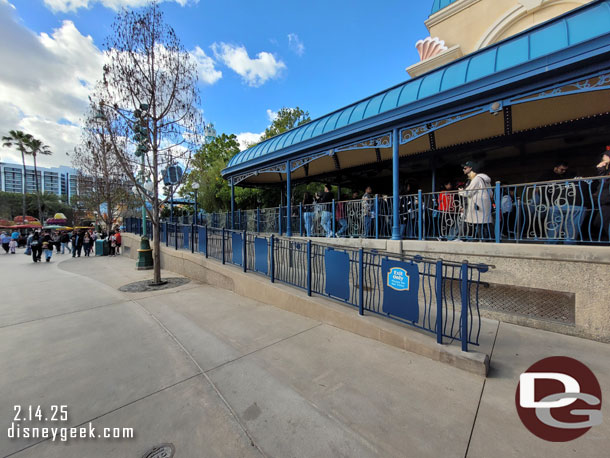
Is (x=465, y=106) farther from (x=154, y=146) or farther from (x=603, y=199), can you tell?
(x=154, y=146)

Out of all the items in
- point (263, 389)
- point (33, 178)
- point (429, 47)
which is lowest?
point (263, 389)

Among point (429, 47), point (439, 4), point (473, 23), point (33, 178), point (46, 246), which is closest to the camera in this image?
point (473, 23)

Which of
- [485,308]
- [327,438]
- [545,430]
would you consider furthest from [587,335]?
[327,438]

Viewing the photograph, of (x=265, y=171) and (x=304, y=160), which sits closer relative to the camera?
(x=304, y=160)

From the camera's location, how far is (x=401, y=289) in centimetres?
370

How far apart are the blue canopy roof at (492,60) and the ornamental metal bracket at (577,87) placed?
1.91ft

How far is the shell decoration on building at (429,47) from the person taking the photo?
10321 mm

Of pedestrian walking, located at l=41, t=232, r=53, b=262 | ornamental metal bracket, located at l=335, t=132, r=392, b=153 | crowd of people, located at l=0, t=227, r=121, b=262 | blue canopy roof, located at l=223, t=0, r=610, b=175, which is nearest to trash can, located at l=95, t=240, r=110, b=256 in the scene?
crowd of people, located at l=0, t=227, r=121, b=262

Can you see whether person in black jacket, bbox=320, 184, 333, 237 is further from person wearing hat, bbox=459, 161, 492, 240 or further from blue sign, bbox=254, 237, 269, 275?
person wearing hat, bbox=459, 161, 492, 240

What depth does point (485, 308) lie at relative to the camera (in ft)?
→ 15.3

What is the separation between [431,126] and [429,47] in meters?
7.24

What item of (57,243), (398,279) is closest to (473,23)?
(398,279)

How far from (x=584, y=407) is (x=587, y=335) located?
2.04m

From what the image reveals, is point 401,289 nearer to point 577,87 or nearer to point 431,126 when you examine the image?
point 431,126
